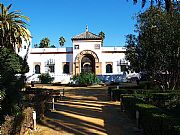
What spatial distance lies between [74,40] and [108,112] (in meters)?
39.8

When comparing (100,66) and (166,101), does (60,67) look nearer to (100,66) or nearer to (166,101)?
(100,66)

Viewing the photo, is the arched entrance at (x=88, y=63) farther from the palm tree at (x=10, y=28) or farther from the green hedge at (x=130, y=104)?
the green hedge at (x=130, y=104)

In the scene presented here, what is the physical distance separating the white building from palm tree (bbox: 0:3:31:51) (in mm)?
21126

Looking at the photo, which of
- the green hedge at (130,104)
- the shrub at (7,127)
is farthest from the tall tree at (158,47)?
the shrub at (7,127)

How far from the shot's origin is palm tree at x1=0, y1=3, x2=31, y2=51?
32188 millimetres

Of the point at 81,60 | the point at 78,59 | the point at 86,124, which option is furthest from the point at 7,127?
the point at 81,60

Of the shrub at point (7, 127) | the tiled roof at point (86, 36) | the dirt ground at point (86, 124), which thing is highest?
the tiled roof at point (86, 36)

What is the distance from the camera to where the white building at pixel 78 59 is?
56.4 metres

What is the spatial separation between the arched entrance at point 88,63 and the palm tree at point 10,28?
23.3 metres

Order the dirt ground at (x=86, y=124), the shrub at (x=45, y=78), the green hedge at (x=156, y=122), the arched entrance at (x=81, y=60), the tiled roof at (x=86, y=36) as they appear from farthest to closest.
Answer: the tiled roof at (x=86, y=36)
the arched entrance at (x=81, y=60)
the shrub at (x=45, y=78)
the dirt ground at (x=86, y=124)
the green hedge at (x=156, y=122)

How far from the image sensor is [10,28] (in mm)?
32719

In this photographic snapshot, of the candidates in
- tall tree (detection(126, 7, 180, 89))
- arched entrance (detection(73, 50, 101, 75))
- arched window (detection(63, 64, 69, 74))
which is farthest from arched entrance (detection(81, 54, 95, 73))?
tall tree (detection(126, 7, 180, 89))

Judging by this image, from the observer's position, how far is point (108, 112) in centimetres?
1788

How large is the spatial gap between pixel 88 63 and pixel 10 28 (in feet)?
95.7
